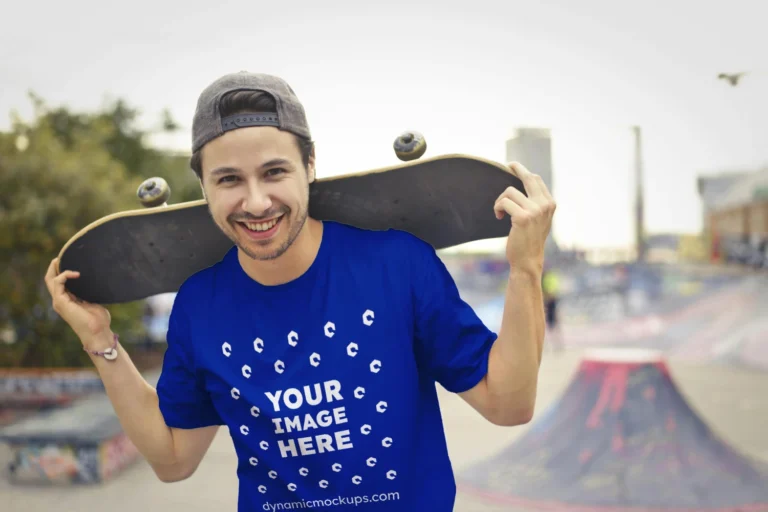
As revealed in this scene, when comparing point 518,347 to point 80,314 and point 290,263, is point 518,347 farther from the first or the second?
point 80,314

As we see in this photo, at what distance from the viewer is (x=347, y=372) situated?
1.41 m

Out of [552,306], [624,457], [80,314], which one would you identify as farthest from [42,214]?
[552,306]

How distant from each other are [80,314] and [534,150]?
3.94ft

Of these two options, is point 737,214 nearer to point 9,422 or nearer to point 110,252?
point 9,422

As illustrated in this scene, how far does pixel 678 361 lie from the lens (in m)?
14.3

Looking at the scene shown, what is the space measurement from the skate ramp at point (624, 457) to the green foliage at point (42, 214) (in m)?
6.48

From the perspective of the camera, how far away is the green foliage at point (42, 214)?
9.23m

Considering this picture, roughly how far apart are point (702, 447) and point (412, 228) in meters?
4.92

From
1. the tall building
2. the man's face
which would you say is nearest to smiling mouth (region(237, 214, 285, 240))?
the man's face

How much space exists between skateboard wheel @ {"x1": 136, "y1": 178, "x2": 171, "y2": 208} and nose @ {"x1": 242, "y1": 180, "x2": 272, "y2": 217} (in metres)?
0.39

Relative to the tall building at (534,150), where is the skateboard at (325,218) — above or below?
below

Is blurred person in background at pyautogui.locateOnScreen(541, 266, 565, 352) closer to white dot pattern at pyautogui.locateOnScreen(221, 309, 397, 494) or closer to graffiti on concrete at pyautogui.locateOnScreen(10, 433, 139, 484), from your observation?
graffiti on concrete at pyautogui.locateOnScreen(10, 433, 139, 484)

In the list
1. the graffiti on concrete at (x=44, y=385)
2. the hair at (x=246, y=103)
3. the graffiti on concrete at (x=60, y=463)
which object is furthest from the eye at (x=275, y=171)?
the graffiti on concrete at (x=44, y=385)

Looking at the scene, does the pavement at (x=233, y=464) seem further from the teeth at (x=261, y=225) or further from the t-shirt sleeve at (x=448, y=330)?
the teeth at (x=261, y=225)
